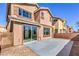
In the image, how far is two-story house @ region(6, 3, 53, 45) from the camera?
31.2 feet

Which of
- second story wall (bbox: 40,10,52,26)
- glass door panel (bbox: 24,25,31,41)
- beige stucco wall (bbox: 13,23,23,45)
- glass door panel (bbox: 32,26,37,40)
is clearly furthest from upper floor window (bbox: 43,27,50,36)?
beige stucco wall (bbox: 13,23,23,45)

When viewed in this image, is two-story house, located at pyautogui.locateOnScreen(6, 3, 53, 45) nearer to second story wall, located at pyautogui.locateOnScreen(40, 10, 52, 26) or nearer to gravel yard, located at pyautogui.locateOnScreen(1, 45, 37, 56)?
second story wall, located at pyautogui.locateOnScreen(40, 10, 52, 26)

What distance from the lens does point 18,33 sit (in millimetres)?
9648

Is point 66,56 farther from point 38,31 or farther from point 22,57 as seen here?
point 38,31

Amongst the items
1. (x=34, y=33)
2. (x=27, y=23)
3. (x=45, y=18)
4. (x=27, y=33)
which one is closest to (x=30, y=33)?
(x=27, y=33)

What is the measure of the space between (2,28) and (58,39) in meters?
4.34

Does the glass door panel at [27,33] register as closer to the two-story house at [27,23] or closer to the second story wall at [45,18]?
the two-story house at [27,23]

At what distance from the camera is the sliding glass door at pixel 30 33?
10464 mm

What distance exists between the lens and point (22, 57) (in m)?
7.87

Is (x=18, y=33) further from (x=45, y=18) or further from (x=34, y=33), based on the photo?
(x=45, y=18)

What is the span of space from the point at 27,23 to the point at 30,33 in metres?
0.84

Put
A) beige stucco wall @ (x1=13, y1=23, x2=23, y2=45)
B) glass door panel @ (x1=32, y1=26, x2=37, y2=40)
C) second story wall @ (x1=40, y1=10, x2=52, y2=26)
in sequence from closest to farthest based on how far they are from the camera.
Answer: beige stucco wall @ (x1=13, y1=23, x2=23, y2=45) → glass door panel @ (x1=32, y1=26, x2=37, y2=40) → second story wall @ (x1=40, y1=10, x2=52, y2=26)

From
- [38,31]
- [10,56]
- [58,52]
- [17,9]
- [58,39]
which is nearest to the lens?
[10,56]

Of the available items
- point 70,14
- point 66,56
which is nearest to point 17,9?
point 70,14
